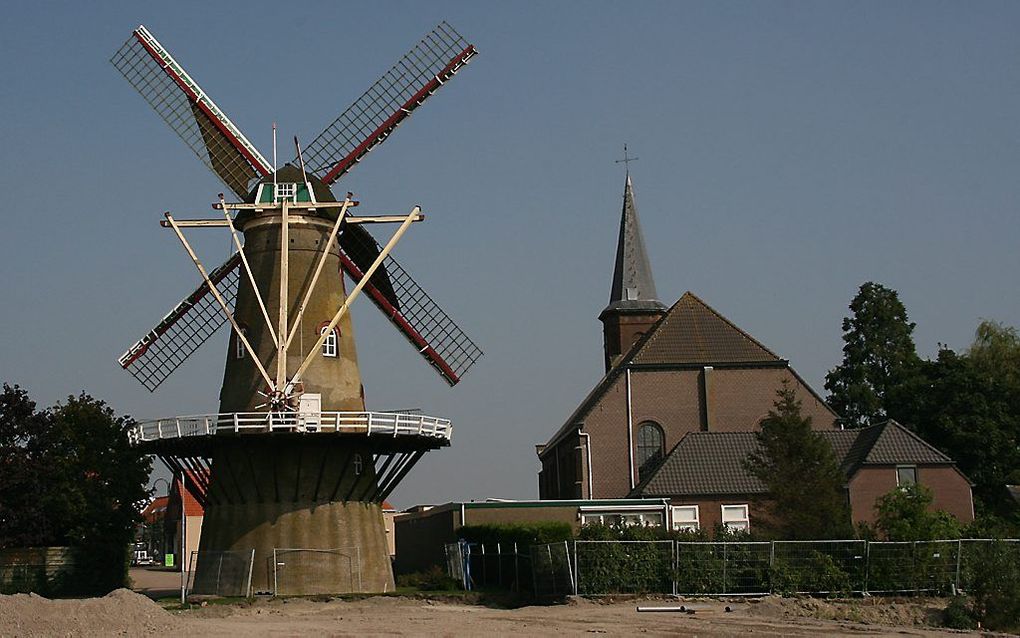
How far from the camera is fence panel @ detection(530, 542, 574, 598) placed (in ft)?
95.5

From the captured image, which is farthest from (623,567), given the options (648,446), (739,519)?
(648,446)

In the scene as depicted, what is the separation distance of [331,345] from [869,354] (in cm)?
4749

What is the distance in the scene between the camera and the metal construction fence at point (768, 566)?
28922mm

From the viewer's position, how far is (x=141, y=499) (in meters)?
44.5

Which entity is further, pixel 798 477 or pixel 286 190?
pixel 286 190

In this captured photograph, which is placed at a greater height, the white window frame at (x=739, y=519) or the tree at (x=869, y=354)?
the tree at (x=869, y=354)

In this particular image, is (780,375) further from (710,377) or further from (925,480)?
(925,480)

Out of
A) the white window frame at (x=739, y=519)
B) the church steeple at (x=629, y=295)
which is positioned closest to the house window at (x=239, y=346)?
the white window frame at (x=739, y=519)

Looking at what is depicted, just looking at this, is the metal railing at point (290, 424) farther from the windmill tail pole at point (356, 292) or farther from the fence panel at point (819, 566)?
the fence panel at point (819, 566)

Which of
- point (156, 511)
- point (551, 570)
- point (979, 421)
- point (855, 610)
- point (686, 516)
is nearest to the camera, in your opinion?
point (855, 610)

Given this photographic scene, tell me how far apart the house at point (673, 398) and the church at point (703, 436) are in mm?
45

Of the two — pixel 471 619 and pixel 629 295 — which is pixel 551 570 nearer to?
pixel 471 619

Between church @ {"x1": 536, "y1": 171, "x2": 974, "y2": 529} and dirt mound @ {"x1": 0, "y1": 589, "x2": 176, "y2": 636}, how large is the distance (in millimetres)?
24006

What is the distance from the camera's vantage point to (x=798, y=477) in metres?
36.1
